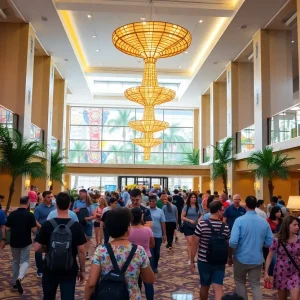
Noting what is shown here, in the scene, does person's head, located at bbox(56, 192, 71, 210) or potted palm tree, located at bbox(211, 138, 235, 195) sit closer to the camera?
person's head, located at bbox(56, 192, 71, 210)

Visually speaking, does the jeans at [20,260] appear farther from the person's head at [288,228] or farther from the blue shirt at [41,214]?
the person's head at [288,228]

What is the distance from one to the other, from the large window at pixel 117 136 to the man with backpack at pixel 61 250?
28244 millimetres

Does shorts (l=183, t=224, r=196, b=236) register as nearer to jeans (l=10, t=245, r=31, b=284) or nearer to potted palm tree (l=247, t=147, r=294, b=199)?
jeans (l=10, t=245, r=31, b=284)

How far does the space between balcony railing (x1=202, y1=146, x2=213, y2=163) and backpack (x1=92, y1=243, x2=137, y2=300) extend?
22.2m

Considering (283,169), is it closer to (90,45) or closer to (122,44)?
(122,44)

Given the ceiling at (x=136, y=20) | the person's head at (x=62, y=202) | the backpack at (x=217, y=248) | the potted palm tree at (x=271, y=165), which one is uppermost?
the ceiling at (x=136, y=20)

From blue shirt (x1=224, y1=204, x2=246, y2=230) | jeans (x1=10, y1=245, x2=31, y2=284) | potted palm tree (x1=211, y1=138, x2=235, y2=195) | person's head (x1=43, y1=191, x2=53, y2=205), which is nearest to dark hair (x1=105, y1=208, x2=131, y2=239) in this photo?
jeans (x1=10, y1=245, x2=31, y2=284)

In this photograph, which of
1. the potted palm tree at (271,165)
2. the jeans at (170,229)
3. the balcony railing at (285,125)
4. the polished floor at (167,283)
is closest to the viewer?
the polished floor at (167,283)

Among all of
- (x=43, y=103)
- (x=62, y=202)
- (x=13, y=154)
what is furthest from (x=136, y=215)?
(x=43, y=103)

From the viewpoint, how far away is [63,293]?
154 inches

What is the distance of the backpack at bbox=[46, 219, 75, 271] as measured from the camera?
12.2 ft

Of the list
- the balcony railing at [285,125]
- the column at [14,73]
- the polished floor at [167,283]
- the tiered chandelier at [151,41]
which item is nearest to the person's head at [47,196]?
the polished floor at [167,283]

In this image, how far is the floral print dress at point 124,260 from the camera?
272cm

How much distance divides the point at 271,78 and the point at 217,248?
40.0 ft
